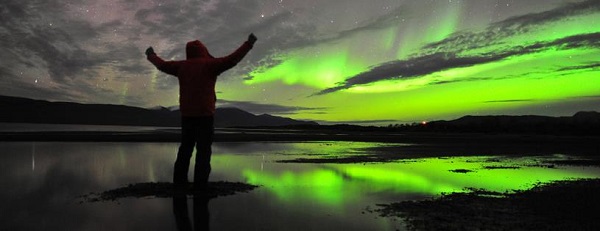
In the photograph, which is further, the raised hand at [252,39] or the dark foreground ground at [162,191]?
the raised hand at [252,39]

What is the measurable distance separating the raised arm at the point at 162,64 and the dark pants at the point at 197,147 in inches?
35.3

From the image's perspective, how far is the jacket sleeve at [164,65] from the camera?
6.73 m

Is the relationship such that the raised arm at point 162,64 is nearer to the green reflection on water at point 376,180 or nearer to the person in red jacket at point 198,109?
the person in red jacket at point 198,109

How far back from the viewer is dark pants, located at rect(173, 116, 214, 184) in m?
6.27

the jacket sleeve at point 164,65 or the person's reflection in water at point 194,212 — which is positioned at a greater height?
the jacket sleeve at point 164,65

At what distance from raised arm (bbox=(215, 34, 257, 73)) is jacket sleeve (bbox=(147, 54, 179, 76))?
88cm

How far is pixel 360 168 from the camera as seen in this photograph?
9.95 meters

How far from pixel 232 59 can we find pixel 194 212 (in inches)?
97.8

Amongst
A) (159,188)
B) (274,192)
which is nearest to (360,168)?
(274,192)

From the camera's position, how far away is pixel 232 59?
6152mm

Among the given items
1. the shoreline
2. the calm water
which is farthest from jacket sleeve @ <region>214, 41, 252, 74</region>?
the shoreline

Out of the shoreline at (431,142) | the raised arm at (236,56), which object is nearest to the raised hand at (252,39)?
the raised arm at (236,56)

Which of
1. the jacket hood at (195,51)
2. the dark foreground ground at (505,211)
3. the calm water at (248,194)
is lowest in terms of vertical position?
the dark foreground ground at (505,211)

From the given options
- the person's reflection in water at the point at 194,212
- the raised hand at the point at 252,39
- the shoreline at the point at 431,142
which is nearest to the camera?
the person's reflection in water at the point at 194,212
